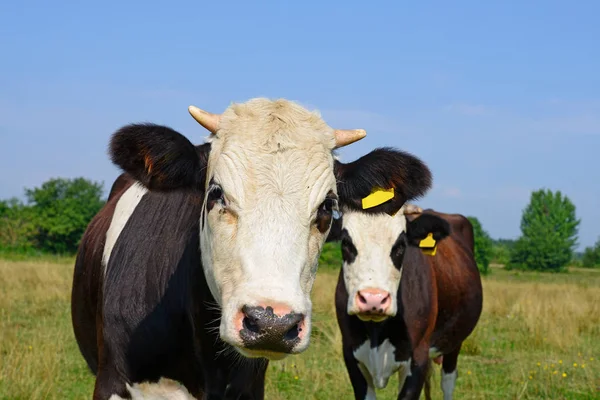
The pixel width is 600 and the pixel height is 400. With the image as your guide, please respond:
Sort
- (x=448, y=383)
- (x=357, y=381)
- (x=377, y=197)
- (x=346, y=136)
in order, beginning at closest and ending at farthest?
(x=346, y=136), (x=377, y=197), (x=357, y=381), (x=448, y=383)

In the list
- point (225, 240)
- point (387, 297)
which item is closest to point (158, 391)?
point (225, 240)

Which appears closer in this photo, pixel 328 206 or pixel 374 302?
pixel 328 206

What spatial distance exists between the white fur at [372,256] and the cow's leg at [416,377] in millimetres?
697

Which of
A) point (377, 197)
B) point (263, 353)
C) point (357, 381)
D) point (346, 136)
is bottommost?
point (357, 381)

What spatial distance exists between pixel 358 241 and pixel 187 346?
323cm

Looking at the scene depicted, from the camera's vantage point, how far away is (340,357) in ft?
28.6

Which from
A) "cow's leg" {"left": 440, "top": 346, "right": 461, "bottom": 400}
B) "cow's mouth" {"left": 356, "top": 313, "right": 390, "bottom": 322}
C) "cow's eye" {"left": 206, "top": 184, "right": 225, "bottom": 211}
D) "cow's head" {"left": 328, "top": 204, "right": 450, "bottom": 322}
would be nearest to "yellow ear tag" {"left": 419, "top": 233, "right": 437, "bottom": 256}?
"cow's head" {"left": 328, "top": 204, "right": 450, "bottom": 322}

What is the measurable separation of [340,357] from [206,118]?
611cm

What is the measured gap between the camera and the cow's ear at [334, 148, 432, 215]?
3420mm

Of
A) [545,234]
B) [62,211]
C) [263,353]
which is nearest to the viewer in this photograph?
[263,353]

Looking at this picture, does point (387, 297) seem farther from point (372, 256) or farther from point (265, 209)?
point (265, 209)

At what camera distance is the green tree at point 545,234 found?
80.7 metres

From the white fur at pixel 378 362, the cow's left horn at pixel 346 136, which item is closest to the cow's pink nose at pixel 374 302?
the white fur at pixel 378 362

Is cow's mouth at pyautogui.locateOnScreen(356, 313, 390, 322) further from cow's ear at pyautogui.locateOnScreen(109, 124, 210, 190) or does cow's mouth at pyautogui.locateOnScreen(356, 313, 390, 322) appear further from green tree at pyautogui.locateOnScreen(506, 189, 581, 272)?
green tree at pyautogui.locateOnScreen(506, 189, 581, 272)
